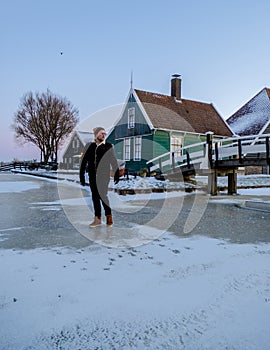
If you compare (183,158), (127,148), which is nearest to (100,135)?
(183,158)

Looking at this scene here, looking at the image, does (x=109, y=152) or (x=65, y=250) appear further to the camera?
(x=109, y=152)

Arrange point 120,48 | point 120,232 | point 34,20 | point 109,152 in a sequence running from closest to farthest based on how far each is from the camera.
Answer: point 120,232 < point 109,152 < point 34,20 < point 120,48

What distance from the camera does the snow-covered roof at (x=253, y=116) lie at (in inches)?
957

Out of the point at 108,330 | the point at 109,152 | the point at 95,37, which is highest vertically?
the point at 95,37

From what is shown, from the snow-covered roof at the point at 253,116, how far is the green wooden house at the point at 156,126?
1.48 metres

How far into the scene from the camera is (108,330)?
2.23 m

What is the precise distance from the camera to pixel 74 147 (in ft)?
156

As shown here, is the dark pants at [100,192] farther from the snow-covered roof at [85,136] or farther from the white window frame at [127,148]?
the snow-covered roof at [85,136]

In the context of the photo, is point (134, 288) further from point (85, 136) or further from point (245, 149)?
point (85, 136)

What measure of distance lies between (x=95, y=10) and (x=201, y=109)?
13264 mm

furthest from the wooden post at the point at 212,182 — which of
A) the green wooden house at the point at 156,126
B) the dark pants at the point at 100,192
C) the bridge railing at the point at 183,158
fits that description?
the green wooden house at the point at 156,126

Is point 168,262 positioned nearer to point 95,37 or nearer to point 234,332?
point 234,332

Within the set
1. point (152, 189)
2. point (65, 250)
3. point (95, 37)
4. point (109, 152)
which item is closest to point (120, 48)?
point (95, 37)

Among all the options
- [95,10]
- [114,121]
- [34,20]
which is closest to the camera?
[95,10]
